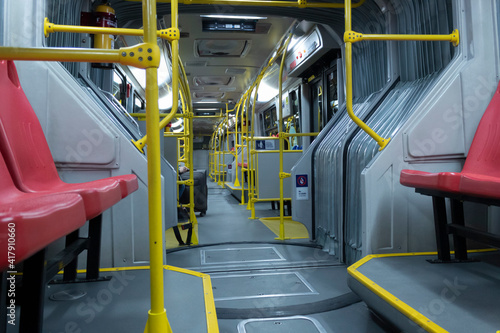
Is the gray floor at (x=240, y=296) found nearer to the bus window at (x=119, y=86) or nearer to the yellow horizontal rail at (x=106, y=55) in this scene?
the yellow horizontal rail at (x=106, y=55)

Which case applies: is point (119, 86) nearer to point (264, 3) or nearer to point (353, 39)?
point (264, 3)

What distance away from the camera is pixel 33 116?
2037 mm

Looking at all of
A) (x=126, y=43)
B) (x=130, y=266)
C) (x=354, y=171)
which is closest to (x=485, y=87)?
(x=354, y=171)

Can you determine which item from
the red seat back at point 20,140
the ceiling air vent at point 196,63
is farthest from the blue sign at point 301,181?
the ceiling air vent at point 196,63

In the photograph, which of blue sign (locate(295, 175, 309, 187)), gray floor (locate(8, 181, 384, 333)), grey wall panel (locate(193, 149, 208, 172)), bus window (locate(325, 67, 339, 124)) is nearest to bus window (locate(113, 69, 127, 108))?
gray floor (locate(8, 181, 384, 333))

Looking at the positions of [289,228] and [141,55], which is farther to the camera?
[289,228]

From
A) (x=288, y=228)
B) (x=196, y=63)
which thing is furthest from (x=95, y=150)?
(x=196, y=63)

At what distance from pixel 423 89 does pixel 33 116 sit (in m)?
2.91

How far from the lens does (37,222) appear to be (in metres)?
0.80

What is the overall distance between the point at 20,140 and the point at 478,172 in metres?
2.80

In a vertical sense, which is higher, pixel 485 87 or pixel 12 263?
pixel 485 87

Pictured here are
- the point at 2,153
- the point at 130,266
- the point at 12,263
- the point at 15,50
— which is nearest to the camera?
the point at 12,263

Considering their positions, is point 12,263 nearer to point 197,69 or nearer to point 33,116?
point 33,116

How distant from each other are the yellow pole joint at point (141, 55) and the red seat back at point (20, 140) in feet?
2.71
